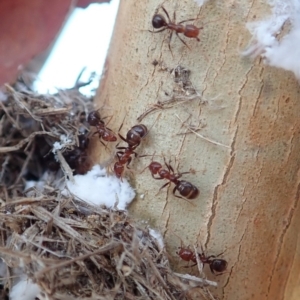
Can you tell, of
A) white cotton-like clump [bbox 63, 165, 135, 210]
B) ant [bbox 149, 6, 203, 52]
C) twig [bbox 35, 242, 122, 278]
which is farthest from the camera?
white cotton-like clump [bbox 63, 165, 135, 210]

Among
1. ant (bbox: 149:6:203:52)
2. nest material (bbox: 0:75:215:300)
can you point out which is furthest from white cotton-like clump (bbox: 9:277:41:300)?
ant (bbox: 149:6:203:52)

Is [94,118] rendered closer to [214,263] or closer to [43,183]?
[43,183]

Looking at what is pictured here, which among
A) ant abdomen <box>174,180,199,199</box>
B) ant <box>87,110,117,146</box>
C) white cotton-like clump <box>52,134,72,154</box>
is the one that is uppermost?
ant <box>87,110,117,146</box>

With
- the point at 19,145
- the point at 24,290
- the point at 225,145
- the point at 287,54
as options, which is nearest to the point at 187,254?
the point at 225,145

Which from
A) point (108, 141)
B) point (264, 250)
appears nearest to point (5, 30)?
point (108, 141)

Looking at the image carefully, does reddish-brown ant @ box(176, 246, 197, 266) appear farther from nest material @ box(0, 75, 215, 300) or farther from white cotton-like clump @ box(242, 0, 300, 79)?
white cotton-like clump @ box(242, 0, 300, 79)

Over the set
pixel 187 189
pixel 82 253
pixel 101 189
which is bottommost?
pixel 82 253
